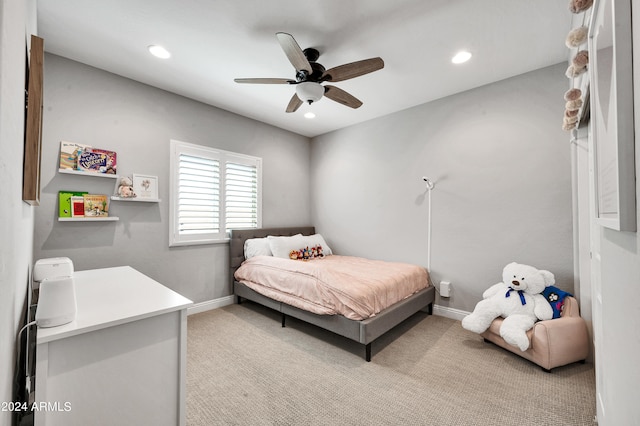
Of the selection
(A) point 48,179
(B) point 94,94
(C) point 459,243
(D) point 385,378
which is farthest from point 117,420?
(C) point 459,243

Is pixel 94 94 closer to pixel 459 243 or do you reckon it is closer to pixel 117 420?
pixel 117 420

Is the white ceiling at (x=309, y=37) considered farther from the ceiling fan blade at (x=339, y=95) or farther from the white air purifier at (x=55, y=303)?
the white air purifier at (x=55, y=303)

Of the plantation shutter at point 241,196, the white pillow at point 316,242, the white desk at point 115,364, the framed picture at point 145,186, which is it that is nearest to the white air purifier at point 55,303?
the white desk at point 115,364

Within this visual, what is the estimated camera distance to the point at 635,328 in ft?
2.41

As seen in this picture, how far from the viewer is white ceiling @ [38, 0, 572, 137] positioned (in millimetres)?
1946

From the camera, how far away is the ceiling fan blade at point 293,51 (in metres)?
1.78

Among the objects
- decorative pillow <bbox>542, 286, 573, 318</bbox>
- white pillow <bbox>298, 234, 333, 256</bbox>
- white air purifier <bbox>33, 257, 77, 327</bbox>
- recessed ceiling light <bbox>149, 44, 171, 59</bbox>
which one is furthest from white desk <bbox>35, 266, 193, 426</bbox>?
decorative pillow <bbox>542, 286, 573, 318</bbox>

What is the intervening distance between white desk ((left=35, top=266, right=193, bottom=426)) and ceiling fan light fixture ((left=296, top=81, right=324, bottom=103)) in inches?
76.3

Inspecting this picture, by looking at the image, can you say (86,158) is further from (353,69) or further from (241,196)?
(353,69)

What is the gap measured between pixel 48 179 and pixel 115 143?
2.19ft

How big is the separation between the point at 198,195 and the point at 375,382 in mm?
2936

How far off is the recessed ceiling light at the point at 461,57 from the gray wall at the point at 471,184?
0.71 meters

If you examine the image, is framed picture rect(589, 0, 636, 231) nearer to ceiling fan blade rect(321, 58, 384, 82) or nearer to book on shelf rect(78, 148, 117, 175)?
ceiling fan blade rect(321, 58, 384, 82)

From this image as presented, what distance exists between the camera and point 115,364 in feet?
3.71
